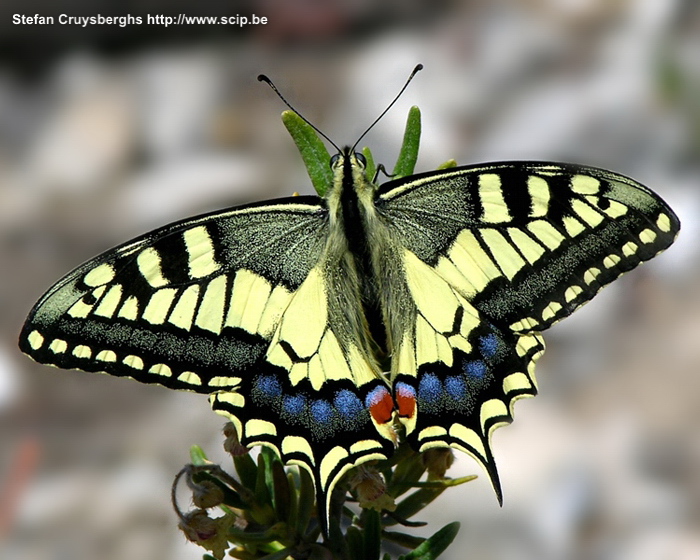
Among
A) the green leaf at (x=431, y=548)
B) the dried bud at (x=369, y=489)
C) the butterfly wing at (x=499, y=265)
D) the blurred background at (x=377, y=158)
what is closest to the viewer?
the dried bud at (x=369, y=489)

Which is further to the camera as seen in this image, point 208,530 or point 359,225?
point 359,225

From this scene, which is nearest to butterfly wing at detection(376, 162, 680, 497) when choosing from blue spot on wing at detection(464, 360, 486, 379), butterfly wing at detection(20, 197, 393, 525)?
blue spot on wing at detection(464, 360, 486, 379)

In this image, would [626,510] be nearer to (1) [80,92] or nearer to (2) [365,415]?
(2) [365,415]

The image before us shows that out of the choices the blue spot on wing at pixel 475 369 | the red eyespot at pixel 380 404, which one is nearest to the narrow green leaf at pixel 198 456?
the red eyespot at pixel 380 404

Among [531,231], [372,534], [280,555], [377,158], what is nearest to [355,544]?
[372,534]

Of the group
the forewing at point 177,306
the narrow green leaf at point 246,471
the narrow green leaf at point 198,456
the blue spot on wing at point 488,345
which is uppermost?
the forewing at point 177,306

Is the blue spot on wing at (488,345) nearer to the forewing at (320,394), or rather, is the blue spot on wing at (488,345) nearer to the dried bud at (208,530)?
the forewing at (320,394)

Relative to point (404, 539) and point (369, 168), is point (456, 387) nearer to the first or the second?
point (404, 539)
